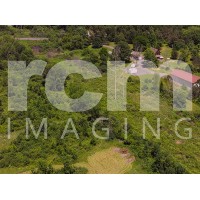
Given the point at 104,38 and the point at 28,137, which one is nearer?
the point at 28,137

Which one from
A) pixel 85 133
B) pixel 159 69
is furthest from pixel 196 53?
pixel 85 133

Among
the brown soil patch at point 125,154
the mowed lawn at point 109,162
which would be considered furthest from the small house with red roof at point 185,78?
the mowed lawn at point 109,162

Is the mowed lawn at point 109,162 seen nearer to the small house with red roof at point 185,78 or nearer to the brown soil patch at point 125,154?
the brown soil patch at point 125,154

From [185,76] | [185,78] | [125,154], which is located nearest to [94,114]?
[125,154]

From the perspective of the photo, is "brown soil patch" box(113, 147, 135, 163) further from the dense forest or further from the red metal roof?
the red metal roof

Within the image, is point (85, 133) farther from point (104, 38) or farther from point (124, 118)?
point (104, 38)

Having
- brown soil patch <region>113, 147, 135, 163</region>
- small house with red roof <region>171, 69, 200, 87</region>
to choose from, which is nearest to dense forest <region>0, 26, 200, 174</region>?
brown soil patch <region>113, 147, 135, 163</region>
